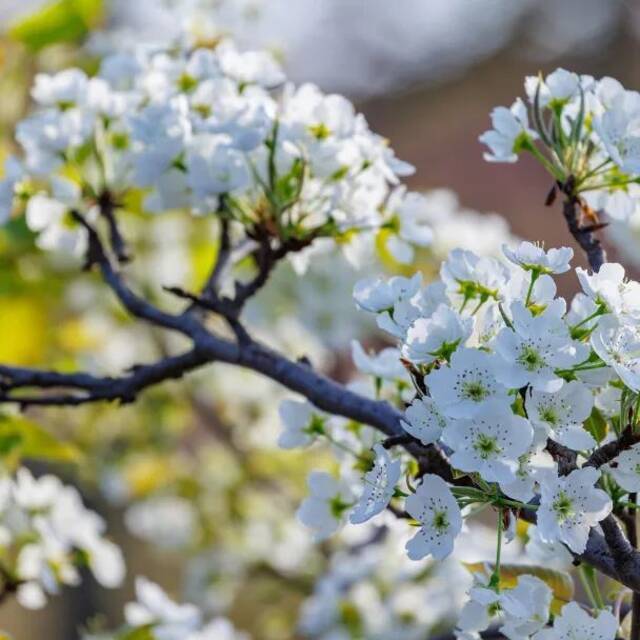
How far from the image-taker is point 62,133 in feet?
3.18

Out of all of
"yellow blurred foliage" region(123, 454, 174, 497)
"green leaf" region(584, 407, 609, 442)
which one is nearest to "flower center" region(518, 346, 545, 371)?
"green leaf" region(584, 407, 609, 442)

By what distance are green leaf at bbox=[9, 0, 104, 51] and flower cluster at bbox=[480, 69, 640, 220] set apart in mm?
674

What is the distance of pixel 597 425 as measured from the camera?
0.65 metres

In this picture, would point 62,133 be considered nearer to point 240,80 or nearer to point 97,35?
point 240,80

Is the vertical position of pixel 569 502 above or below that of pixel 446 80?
below

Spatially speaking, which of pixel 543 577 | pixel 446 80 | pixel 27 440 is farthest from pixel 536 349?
pixel 446 80

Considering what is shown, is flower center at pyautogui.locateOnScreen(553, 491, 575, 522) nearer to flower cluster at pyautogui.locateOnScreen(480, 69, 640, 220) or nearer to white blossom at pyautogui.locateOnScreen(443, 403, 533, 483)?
white blossom at pyautogui.locateOnScreen(443, 403, 533, 483)

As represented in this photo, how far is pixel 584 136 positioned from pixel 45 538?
2.09 feet

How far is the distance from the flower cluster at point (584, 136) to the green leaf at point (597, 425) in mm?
181

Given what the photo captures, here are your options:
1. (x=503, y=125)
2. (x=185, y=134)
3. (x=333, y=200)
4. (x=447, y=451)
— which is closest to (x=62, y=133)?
(x=185, y=134)

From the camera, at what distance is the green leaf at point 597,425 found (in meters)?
0.65

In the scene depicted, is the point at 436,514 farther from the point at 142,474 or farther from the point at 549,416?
the point at 142,474

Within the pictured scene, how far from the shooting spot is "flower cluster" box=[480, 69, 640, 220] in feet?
2.46

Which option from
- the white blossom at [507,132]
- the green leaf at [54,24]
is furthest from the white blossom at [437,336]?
the green leaf at [54,24]
